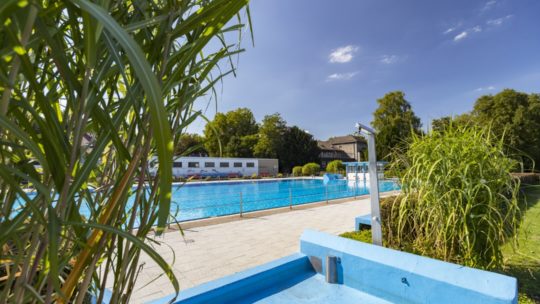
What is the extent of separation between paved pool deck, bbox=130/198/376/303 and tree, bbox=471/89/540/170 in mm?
A: 17659

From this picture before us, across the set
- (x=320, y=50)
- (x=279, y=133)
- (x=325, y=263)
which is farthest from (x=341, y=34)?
(x=279, y=133)

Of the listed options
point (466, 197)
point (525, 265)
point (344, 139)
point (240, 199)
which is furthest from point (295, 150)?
point (466, 197)

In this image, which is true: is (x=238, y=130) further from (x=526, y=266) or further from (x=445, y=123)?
(x=526, y=266)

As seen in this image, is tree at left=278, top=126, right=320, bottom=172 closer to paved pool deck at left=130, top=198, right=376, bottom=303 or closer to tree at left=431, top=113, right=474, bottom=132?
paved pool deck at left=130, top=198, right=376, bottom=303

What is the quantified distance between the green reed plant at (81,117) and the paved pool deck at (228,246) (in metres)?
1.52

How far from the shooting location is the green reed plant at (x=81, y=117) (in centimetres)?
32

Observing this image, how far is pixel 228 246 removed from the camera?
441cm

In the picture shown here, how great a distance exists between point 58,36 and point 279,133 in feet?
110

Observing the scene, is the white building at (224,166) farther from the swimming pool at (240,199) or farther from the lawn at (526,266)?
the lawn at (526,266)

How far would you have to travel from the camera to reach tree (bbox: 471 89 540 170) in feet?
59.8

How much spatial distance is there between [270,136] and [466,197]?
103ft

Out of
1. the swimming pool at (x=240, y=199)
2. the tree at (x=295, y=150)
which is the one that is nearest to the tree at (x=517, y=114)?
the swimming pool at (x=240, y=199)

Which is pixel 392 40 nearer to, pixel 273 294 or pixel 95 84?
pixel 273 294

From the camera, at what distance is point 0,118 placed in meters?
0.29
